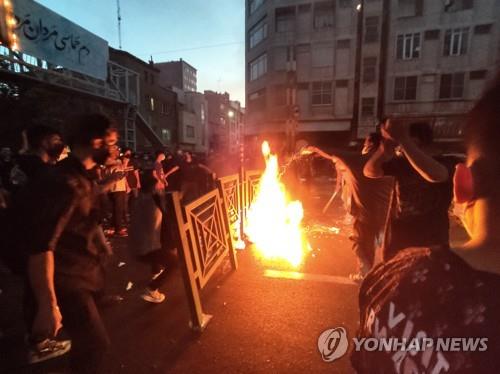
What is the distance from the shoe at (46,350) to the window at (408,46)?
3030cm

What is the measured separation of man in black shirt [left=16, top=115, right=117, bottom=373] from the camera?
1.81 meters

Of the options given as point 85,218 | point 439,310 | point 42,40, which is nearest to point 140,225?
point 85,218

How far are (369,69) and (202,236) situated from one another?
27.7 m

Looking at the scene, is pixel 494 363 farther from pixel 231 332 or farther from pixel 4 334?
pixel 4 334

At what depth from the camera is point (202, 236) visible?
12.6 ft

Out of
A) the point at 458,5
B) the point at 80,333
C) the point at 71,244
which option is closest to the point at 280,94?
the point at 458,5

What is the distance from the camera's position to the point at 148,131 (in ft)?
63.6

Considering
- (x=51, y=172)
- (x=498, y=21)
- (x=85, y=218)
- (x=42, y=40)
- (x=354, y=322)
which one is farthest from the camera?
(x=498, y=21)

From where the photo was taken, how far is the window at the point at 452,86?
24719 millimetres

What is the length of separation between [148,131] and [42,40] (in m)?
9.33

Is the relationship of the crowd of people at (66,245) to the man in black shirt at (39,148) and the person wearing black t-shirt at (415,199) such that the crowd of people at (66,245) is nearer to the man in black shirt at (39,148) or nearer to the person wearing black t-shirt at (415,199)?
the man in black shirt at (39,148)

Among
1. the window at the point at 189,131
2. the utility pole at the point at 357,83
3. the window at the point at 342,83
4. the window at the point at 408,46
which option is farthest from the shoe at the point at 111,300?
the window at the point at 189,131

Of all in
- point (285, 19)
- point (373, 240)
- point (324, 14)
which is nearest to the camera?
point (373, 240)

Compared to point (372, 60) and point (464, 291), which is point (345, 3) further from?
point (464, 291)
